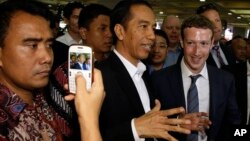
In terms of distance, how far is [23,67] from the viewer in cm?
100

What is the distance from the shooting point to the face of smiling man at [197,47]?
189 centimetres

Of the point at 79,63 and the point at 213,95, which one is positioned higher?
→ the point at 79,63

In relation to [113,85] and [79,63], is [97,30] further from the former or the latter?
[79,63]

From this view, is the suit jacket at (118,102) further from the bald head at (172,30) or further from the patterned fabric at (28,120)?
the bald head at (172,30)

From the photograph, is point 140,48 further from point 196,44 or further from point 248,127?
point 248,127

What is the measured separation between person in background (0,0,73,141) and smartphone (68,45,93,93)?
78mm

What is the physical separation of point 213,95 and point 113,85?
26.2 inches

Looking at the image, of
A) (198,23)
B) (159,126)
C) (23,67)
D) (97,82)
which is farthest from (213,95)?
(23,67)

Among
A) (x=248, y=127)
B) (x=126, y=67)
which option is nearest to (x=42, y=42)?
(x=126, y=67)

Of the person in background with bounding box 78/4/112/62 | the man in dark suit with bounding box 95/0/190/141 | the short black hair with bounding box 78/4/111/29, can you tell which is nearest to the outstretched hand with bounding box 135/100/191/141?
the man in dark suit with bounding box 95/0/190/141

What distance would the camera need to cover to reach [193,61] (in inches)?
74.9

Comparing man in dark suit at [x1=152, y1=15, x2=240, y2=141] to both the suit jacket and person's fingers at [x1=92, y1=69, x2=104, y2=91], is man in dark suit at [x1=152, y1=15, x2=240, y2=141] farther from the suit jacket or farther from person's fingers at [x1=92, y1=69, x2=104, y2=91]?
person's fingers at [x1=92, y1=69, x2=104, y2=91]

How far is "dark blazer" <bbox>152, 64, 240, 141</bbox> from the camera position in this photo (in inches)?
70.9

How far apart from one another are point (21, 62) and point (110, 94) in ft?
1.64
